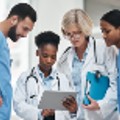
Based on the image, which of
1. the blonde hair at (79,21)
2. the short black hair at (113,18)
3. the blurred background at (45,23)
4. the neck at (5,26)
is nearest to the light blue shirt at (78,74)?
the blonde hair at (79,21)

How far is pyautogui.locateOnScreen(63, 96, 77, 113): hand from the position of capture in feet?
6.55

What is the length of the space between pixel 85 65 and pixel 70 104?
0.26 metres

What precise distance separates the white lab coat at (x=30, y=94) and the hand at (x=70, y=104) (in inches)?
2.6

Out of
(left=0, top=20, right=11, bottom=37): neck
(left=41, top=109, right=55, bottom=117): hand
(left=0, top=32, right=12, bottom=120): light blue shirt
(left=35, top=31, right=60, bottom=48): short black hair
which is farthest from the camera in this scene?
(left=35, top=31, right=60, bottom=48): short black hair

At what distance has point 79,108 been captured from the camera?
202 cm

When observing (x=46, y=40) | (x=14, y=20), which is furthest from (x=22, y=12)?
(x=46, y=40)

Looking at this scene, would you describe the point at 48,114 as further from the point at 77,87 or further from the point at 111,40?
the point at 111,40

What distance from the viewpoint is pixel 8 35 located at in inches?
74.5

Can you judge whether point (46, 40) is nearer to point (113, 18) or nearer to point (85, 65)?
point (85, 65)

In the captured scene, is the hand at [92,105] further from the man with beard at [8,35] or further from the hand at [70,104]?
the man with beard at [8,35]

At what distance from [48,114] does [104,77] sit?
412mm

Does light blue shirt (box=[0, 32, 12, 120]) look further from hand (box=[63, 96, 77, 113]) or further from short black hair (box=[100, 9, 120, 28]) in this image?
short black hair (box=[100, 9, 120, 28])

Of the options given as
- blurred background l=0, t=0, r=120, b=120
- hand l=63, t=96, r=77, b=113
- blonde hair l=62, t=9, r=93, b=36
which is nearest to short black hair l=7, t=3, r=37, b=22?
blonde hair l=62, t=9, r=93, b=36

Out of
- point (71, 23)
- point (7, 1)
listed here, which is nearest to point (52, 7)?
point (7, 1)
